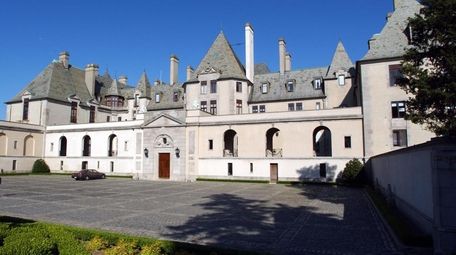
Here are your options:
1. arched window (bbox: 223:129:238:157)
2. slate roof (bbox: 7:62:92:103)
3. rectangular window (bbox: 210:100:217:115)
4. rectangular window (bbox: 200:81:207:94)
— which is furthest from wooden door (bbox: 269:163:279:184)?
slate roof (bbox: 7:62:92:103)

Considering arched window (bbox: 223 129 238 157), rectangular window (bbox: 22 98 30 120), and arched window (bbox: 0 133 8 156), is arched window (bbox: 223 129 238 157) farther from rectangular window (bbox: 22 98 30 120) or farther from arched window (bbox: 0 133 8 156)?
rectangular window (bbox: 22 98 30 120)

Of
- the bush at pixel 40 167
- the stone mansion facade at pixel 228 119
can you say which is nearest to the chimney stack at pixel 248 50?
the stone mansion facade at pixel 228 119

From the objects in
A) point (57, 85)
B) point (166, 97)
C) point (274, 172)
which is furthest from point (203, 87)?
point (57, 85)

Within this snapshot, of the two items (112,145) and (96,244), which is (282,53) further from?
(96,244)

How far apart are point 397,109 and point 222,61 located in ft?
80.4

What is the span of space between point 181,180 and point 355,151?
805 inches

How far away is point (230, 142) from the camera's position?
1823 inches

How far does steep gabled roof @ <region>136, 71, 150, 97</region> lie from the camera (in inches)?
2378

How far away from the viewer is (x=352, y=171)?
3369cm

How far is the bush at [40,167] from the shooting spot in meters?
52.2

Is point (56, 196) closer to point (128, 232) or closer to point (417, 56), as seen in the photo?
point (128, 232)

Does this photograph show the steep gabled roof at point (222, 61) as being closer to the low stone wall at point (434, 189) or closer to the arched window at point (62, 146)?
the arched window at point (62, 146)

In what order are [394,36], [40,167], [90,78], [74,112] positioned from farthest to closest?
[90,78] → [74,112] → [40,167] → [394,36]

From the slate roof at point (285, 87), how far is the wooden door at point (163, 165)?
14.7 m
